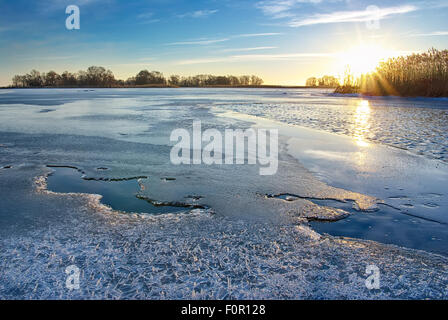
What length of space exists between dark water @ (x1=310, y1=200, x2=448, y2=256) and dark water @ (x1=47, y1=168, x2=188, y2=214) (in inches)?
59.5

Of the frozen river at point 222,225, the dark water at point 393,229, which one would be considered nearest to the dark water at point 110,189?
the frozen river at point 222,225

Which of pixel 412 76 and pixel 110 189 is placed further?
pixel 412 76

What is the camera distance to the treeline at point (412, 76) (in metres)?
19.6

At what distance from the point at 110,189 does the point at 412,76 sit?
2314 centimetres

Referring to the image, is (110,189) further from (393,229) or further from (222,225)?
(393,229)

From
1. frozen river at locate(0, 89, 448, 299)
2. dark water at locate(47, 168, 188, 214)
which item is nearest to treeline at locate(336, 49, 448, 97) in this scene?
frozen river at locate(0, 89, 448, 299)

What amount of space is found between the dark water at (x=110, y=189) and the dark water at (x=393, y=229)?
4.96ft

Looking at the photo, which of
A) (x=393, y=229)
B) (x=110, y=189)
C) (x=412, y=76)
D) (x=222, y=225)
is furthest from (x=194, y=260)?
(x=412, y=76)

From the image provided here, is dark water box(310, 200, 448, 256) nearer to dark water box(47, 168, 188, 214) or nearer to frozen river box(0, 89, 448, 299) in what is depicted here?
frozen river box(0, 89, 448, 299)

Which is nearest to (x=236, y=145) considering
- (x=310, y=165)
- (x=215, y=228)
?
(x=310, y=165)

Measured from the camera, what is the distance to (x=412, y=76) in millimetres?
21125

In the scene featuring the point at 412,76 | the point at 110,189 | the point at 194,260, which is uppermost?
the point at 412,76

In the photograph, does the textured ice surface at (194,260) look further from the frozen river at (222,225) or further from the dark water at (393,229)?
the dark water at (393,229)
